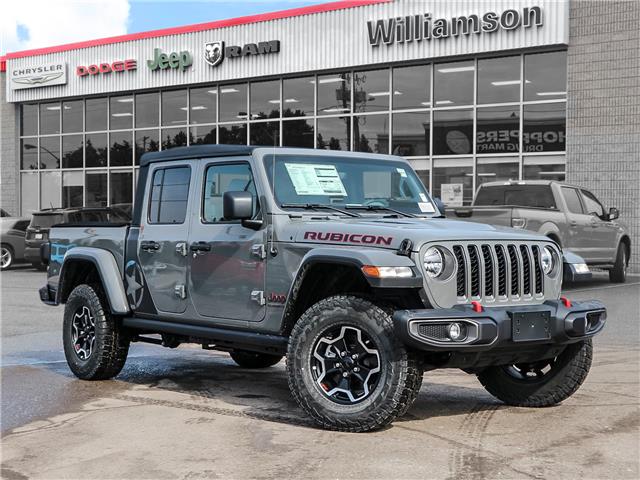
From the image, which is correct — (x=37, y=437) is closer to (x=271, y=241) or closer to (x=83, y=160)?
(x=271, y=241)

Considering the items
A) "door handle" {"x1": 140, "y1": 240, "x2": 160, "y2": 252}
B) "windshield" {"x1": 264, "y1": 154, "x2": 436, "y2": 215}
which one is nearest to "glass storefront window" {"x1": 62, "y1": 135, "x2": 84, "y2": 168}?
"door handle" {"x1": 140, "y1": 240, "x2": 160, "y2": 252}

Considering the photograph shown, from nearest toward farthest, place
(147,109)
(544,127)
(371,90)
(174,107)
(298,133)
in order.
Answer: (544,127) < (371,90) < (298,133) < (174,107) < (147,109)

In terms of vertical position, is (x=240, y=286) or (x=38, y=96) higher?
(x=38, y=96)

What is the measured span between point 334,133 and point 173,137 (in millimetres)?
6179

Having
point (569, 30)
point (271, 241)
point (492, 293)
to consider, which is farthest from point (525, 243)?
point (569, 30)

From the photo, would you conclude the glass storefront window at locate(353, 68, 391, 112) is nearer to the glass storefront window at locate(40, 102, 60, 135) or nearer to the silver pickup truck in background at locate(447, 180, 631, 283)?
the silver pickup truck in background at locate(447, 180, 631, 283)

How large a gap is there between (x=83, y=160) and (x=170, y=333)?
25.3 m

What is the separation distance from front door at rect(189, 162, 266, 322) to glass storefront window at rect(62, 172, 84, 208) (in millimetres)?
25300

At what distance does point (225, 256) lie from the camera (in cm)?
698

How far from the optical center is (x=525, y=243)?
21.1 ft

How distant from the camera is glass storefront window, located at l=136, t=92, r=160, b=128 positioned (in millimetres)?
29688

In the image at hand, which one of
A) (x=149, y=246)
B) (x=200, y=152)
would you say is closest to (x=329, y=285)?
(x=200, y=152)

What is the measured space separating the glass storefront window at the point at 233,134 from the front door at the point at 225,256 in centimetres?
2034

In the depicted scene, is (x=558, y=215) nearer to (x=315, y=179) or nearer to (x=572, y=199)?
(x=572, y=199)
